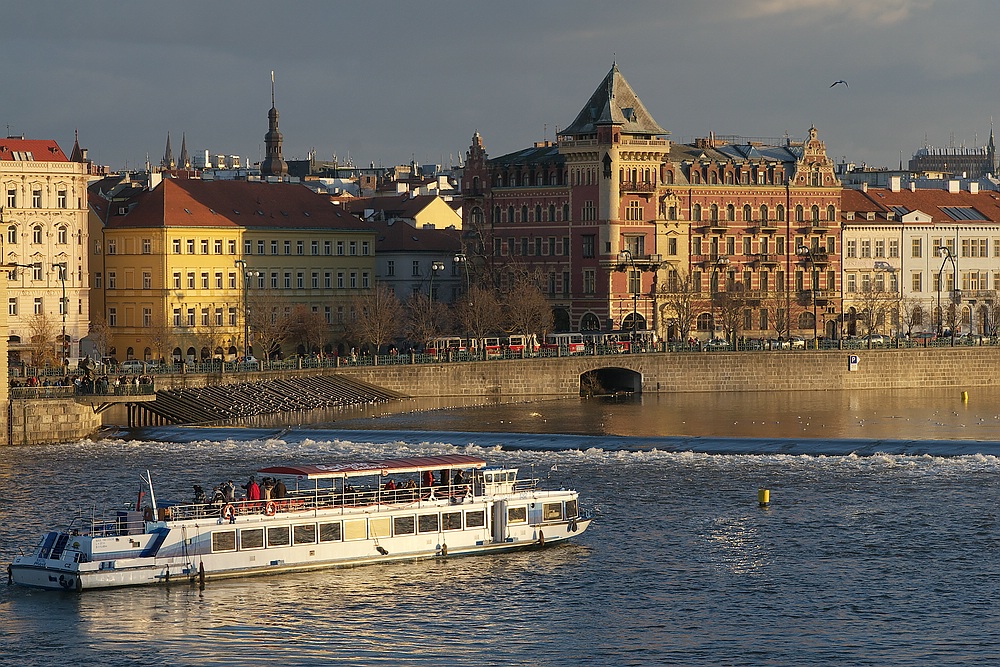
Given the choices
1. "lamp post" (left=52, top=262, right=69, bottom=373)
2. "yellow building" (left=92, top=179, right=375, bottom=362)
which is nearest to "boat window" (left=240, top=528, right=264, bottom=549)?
"lamp post" (left=52, top=262, right=69, bottom=373)

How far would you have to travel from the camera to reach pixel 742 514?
6794 cm

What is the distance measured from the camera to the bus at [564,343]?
127 m

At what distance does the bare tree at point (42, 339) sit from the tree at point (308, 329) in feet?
56.2

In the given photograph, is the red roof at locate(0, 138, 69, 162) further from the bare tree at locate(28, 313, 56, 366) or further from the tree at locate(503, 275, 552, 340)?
the tree at locate(503, 275, 552, 340)

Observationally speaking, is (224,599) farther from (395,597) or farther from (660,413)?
(660,413)

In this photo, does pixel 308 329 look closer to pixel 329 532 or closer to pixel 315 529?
pixel 329 532

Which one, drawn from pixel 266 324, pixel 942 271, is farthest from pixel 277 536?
pixel 942 271

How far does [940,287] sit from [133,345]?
61.5 metres

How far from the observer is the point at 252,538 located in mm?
58219

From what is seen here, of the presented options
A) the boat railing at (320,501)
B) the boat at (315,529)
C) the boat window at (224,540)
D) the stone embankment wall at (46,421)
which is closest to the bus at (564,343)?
the stone embankment wall at (46,421)

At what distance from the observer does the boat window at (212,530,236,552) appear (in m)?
57.5

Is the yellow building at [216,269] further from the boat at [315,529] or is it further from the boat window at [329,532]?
the boat window at [329,532]

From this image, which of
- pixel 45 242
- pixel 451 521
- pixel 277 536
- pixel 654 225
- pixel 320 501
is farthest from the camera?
pixel 654 225

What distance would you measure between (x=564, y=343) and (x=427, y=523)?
242ft
